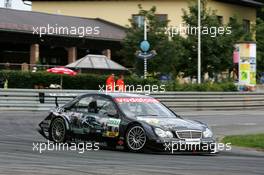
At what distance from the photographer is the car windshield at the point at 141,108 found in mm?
15875

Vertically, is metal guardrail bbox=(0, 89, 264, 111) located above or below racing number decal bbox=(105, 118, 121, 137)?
above

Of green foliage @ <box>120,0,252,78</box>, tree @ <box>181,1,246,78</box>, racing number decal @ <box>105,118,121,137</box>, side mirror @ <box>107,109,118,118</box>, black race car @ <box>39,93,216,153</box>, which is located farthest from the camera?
tree @ <box>181,1,246,78</box>

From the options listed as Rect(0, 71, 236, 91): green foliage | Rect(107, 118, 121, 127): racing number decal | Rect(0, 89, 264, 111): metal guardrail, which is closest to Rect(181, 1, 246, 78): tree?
Rect(0, 71, 236, 91): green foliage

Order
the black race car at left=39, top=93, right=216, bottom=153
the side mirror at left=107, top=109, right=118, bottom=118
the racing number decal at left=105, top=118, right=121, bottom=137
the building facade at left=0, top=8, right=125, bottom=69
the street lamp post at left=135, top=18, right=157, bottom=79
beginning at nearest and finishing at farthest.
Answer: the black race car at left=39, top=93, right=216, bottom=153, the racing number decal at left=105, top=118, right=121, bottom=137, the side mirror at left=107, top=109, right=118, bottom=118, the street lamp post at left=135, top=18, right=157, bottom=79, the building facade at left=0, top=8, right=125, bottom=69

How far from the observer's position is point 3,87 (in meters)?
30.8

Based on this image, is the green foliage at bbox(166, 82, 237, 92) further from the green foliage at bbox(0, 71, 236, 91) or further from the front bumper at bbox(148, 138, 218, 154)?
the front bumper at bbox(148, 138, 218, 154)

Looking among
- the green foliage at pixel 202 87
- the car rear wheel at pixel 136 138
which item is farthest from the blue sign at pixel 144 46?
the car rear wheel at pixel 136 138

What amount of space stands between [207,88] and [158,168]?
82.9ft

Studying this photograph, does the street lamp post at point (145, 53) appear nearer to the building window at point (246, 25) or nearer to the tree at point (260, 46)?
the tree at point (260, 46)

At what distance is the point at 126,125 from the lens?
15.3 meters

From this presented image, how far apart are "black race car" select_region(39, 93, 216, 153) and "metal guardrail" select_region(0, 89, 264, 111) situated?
878 cm

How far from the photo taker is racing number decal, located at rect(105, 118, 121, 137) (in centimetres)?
1551

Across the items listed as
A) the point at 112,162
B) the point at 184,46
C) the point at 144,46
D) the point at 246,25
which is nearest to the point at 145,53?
the point at 144,46

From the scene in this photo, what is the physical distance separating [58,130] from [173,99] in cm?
1661
